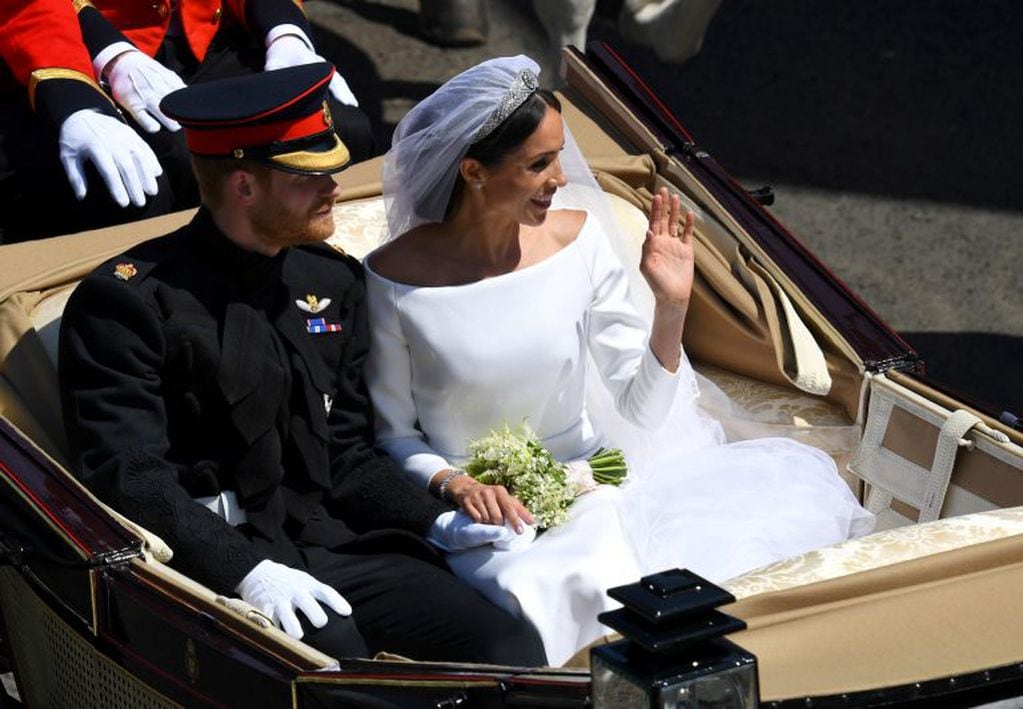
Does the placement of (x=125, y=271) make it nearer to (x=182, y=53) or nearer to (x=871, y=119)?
(x=182, y=53)

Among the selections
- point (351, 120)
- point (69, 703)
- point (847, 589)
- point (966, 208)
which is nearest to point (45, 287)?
point (69, 703)

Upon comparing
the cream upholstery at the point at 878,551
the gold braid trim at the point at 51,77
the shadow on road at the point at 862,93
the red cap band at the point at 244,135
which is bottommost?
the cream upholstery at the point at 878,551

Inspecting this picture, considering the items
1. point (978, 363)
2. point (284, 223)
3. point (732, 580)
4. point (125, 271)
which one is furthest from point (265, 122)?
point (978, 363)

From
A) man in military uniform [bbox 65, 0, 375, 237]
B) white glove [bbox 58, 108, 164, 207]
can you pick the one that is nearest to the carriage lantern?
white glove [bbox 58, 108, 164, 207]

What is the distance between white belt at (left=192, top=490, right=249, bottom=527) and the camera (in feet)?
8.36

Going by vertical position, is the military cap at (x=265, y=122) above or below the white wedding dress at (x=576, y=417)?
above

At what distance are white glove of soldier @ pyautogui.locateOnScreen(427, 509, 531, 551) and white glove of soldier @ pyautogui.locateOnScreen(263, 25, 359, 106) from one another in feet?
4.30

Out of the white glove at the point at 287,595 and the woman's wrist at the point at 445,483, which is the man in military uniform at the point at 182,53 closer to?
the woman's wrist at the point at 445,483

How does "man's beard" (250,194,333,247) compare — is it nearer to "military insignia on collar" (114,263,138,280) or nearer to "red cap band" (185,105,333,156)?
"red cap band" (185,105,333,156)

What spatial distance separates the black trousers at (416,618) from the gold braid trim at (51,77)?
4.11ft

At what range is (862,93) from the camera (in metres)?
6.17

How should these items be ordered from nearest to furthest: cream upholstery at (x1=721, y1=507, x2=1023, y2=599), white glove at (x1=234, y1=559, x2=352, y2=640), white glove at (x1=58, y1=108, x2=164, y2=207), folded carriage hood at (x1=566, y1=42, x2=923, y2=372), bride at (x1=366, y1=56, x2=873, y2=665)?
cream upholstery at (x1=721, y1=507, x2=1023, y2=599), white glove at (x1=234, y1=559, x2=352, y2=640), bride at (x1=366, y1=56, x2=873, y2=665), folded carriage hood at (x1=566, y1=42, x2=923, y2=372), white glove at (x1=58, y1=108, x2=164, y2=207)

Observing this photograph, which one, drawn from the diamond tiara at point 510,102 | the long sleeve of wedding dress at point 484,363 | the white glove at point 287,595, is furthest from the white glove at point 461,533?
the diamond tiara at point 510,102

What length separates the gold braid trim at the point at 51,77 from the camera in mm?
3336
